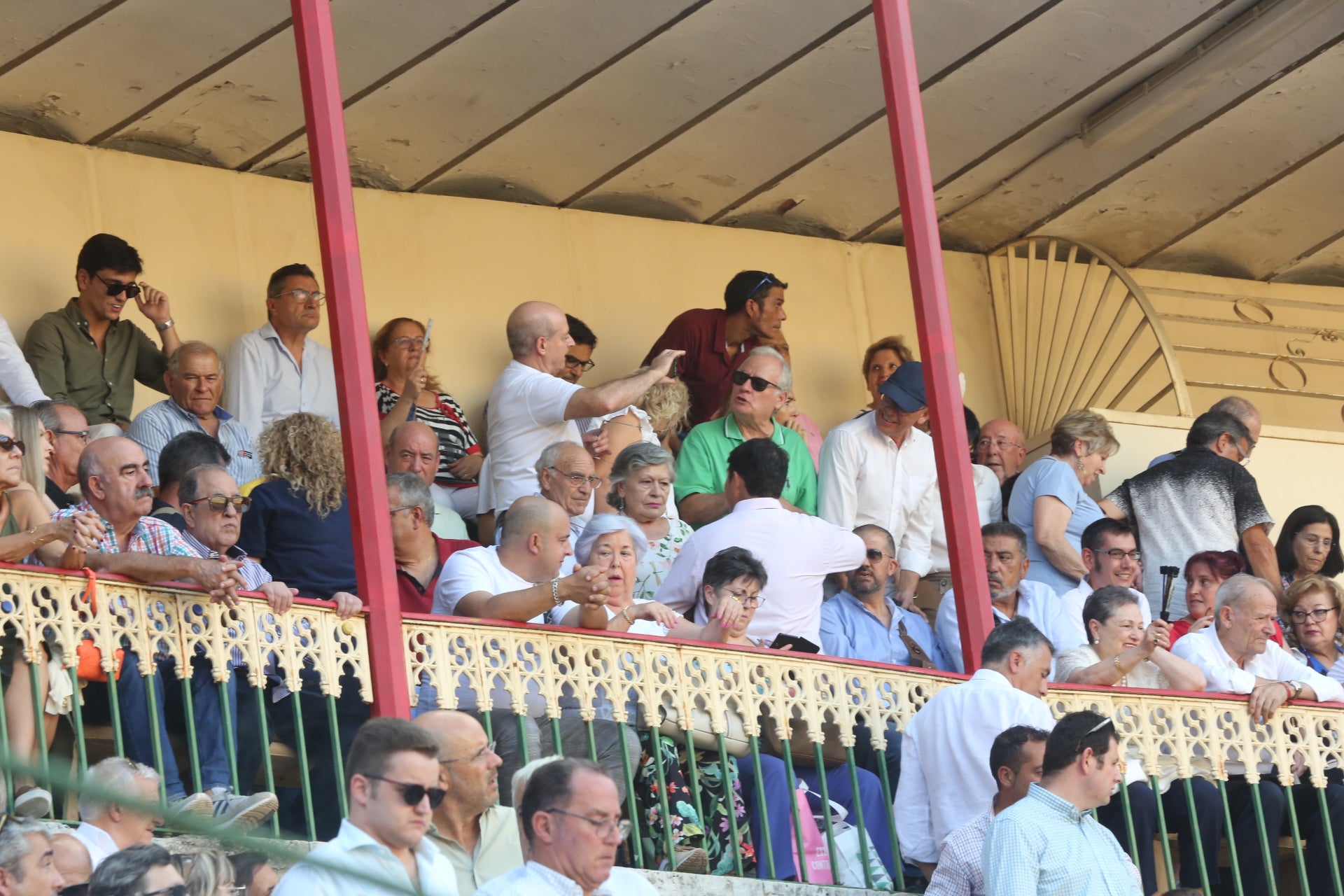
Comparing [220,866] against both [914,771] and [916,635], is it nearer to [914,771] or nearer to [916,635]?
[914,771]

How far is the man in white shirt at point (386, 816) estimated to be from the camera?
473 centimetres

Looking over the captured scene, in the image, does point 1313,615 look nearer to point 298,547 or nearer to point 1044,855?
point 1044,855

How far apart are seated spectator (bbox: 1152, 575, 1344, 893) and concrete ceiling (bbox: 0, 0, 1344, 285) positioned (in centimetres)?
344

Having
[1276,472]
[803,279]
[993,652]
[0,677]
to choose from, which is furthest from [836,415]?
[0,677]

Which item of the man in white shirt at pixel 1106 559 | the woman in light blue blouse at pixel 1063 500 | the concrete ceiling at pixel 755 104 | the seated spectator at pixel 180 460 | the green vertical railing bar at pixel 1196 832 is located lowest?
the green vertical railing bar at pixel 1196 832

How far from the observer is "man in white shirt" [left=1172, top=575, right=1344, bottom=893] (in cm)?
809

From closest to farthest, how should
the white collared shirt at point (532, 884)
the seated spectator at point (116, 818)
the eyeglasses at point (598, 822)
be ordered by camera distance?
1. the white collared shirt at point (532, 884)
2. the eyeglasses at point (598, 822)
3. the seated spectator at point (116, 818)

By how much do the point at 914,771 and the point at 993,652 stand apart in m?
0.46

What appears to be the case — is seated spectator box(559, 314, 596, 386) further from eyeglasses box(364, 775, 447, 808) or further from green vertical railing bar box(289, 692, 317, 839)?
eyeglasses box(364, 775, 447, 808)

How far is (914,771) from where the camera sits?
7.07 m

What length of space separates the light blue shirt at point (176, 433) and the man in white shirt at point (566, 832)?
399 centimetres

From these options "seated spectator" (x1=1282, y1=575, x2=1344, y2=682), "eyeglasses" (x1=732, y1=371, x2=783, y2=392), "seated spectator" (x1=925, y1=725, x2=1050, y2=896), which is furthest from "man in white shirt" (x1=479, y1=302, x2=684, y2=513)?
"seated spectator" (x1=1282, y1=575, x2=1344, y2=682)

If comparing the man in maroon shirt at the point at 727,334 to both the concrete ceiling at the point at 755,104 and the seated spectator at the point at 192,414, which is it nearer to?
the concrete ceiling at the point at 755,104

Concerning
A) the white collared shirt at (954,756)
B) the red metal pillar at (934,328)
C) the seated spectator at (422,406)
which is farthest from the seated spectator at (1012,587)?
the seated spectator at (422,406)
